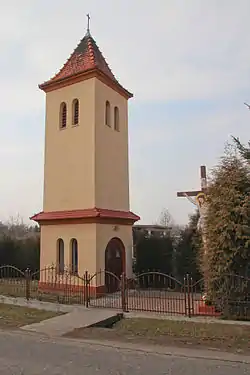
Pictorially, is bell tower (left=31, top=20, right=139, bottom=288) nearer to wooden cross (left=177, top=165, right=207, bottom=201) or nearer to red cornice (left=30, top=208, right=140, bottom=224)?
red cornice (left=30, top=208, right=140, bottom=224)

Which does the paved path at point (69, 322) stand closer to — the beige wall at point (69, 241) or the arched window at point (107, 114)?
the beige wall at point (69, 241)

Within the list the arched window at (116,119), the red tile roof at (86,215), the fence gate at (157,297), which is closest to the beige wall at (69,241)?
the red tile roof at (86,215)

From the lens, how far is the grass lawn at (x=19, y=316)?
10.7m

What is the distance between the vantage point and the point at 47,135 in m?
18.4

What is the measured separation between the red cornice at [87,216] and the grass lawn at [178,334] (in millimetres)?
6062

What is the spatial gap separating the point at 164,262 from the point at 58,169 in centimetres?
682

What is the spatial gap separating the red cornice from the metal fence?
213 cm

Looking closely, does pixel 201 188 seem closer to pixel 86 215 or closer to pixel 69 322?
pixel 86 215

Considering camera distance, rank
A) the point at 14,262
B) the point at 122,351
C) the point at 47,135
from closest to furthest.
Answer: the point at 122,351 < the point at 47,135 < the point at 14,262

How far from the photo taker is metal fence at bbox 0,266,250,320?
11.0 m

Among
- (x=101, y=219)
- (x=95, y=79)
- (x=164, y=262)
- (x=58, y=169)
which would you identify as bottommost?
(x=164, y=262)

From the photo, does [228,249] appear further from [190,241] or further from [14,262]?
[14,262]

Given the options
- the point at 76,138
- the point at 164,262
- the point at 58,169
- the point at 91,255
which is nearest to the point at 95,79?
the point at 76,138

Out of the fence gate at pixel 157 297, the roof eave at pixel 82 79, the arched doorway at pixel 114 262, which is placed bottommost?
the fence gate at pixel 157 297
